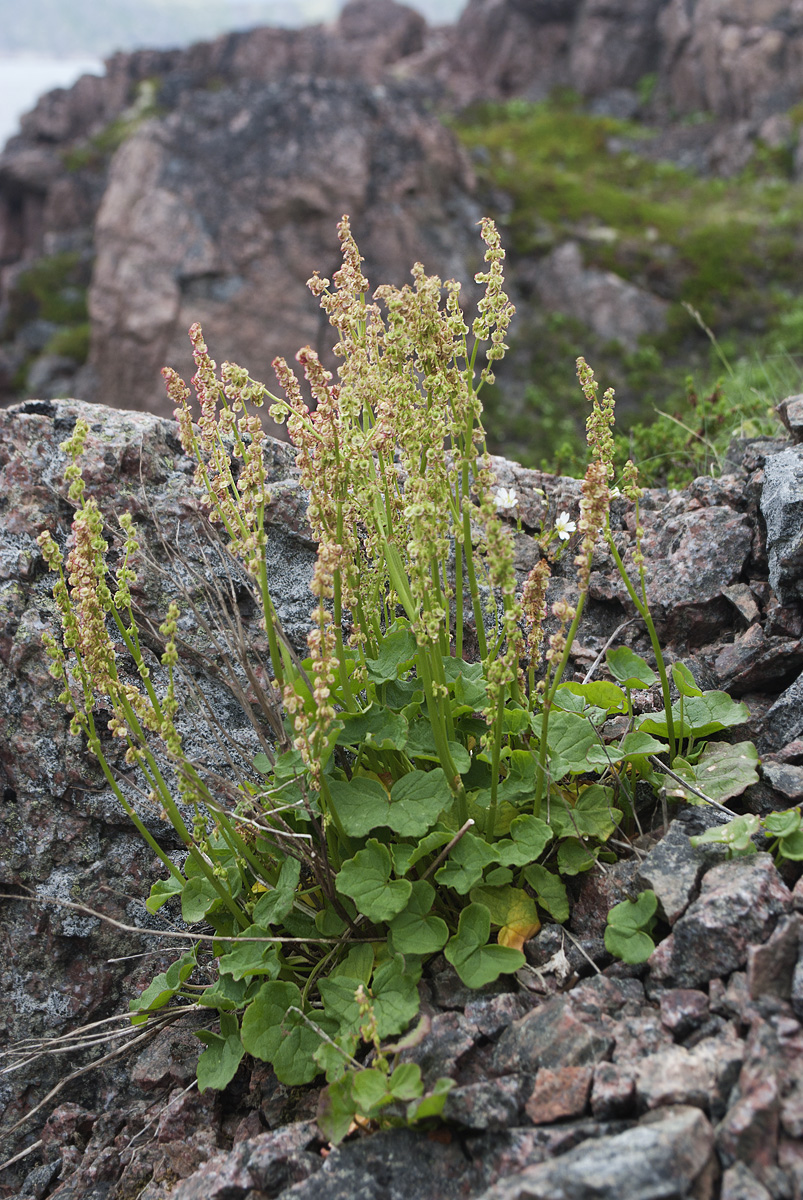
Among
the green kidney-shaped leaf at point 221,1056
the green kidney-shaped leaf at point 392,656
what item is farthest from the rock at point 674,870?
the green kidney-shaped leaf at point 221,1056

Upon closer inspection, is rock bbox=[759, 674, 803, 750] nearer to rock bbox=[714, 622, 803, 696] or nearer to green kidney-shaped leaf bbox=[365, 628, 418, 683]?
rock bbox=[714, 622, 803, 696]

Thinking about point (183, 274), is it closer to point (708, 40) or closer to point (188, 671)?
point (188, 671)

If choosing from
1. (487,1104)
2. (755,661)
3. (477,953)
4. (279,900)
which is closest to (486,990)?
(477,953)

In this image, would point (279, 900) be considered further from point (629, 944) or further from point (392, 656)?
point (629, 944)

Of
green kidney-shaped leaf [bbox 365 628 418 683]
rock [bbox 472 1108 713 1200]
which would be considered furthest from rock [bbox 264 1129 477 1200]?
green kidney-shaped leaf [bbox 365 628 418 683]

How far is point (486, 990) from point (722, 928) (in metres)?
0.68

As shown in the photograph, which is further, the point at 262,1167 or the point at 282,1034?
the point at 282,1034

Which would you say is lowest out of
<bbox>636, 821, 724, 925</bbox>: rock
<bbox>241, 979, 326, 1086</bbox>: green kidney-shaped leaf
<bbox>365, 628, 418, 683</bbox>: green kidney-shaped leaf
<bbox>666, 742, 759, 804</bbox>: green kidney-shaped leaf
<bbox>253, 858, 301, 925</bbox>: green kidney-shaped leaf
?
<bbox>241, 979, 326, 1086</bbox>: green kidney-shaped leaf

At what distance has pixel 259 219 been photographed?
13164 mm

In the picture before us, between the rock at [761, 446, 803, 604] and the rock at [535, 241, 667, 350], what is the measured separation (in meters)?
10.0

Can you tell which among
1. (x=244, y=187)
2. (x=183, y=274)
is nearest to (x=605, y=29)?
(x=244, y=187)

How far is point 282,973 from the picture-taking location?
2549mm

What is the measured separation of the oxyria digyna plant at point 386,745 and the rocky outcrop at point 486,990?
129mm

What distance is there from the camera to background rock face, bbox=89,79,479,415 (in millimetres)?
12914
